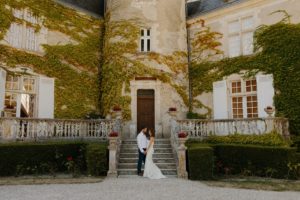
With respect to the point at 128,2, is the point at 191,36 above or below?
below

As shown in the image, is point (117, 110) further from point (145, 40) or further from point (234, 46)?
point (234, 46)

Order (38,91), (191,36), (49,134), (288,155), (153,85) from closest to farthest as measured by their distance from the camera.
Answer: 1. (288,155)
2. (49,134)
3. (38,91)
4. (153,85)
5. (191,36)

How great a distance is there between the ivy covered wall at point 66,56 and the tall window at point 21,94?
1.88 feet

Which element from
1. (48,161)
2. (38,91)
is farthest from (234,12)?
(48,161)

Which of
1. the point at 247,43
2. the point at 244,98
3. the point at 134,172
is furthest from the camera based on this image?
the point at 247,43

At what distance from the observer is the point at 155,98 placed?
13.1m

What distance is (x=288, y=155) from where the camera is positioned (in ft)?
29.1

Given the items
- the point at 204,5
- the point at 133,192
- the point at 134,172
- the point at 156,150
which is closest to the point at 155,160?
the point at 156,150

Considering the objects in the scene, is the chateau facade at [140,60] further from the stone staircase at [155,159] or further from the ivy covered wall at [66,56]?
the stone staircase at [155,159]

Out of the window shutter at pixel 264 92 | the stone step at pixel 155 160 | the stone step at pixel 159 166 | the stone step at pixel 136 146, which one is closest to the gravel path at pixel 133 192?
the stone step at pixel 159 166

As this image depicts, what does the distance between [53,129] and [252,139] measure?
288 inches

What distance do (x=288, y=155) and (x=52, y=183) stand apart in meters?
7.19

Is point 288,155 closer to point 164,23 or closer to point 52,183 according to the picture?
point 52,183

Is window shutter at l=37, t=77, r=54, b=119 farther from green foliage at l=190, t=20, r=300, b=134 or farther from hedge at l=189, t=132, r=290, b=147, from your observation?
green foliage at l=190, t=20, r=300, b=134
